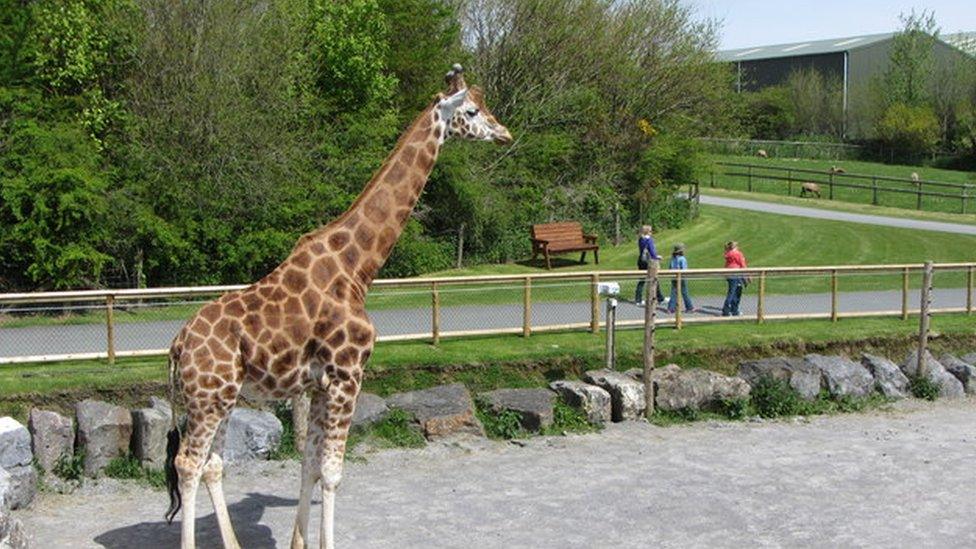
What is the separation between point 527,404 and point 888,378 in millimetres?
6355

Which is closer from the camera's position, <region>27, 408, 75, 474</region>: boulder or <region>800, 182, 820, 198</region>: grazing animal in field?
<region>27, 408, 75, 474</region>: boulder

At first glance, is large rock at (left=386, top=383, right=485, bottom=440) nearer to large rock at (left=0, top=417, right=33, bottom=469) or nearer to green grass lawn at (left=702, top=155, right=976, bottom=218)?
large rock at (left=0, top=417, right=33, bottom=469)

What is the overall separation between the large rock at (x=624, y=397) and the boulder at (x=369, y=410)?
3330mm

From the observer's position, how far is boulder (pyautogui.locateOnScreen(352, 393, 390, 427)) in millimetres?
14766

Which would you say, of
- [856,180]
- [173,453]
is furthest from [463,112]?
[856,180]

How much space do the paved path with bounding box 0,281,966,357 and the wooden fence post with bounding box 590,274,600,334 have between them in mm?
222

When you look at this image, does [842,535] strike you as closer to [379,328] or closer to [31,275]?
[379,328]

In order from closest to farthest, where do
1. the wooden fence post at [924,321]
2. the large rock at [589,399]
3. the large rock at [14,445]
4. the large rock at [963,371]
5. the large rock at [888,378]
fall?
the large rock at [14,445] < the large rock at [589,399] < the large rock at [888,378] < the wooden fence post at [924,321] < the large rock at [963,371]

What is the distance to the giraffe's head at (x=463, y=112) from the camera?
10.5m

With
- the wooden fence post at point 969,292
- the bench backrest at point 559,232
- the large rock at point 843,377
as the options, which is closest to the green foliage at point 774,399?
the large rock at point 843,377

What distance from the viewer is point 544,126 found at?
32938 mm

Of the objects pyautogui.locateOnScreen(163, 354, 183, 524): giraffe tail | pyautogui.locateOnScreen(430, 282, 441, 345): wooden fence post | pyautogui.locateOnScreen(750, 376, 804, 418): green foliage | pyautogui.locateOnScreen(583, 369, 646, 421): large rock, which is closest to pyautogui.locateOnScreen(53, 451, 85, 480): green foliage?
pyautogui.locateOnScreen(163, 354, 183, 524): giraffe tail

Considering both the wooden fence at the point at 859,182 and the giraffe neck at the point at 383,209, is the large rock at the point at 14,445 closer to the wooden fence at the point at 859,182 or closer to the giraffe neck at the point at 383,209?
the giraffe neck at the point at 383,209

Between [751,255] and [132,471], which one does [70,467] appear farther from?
[751,255]
